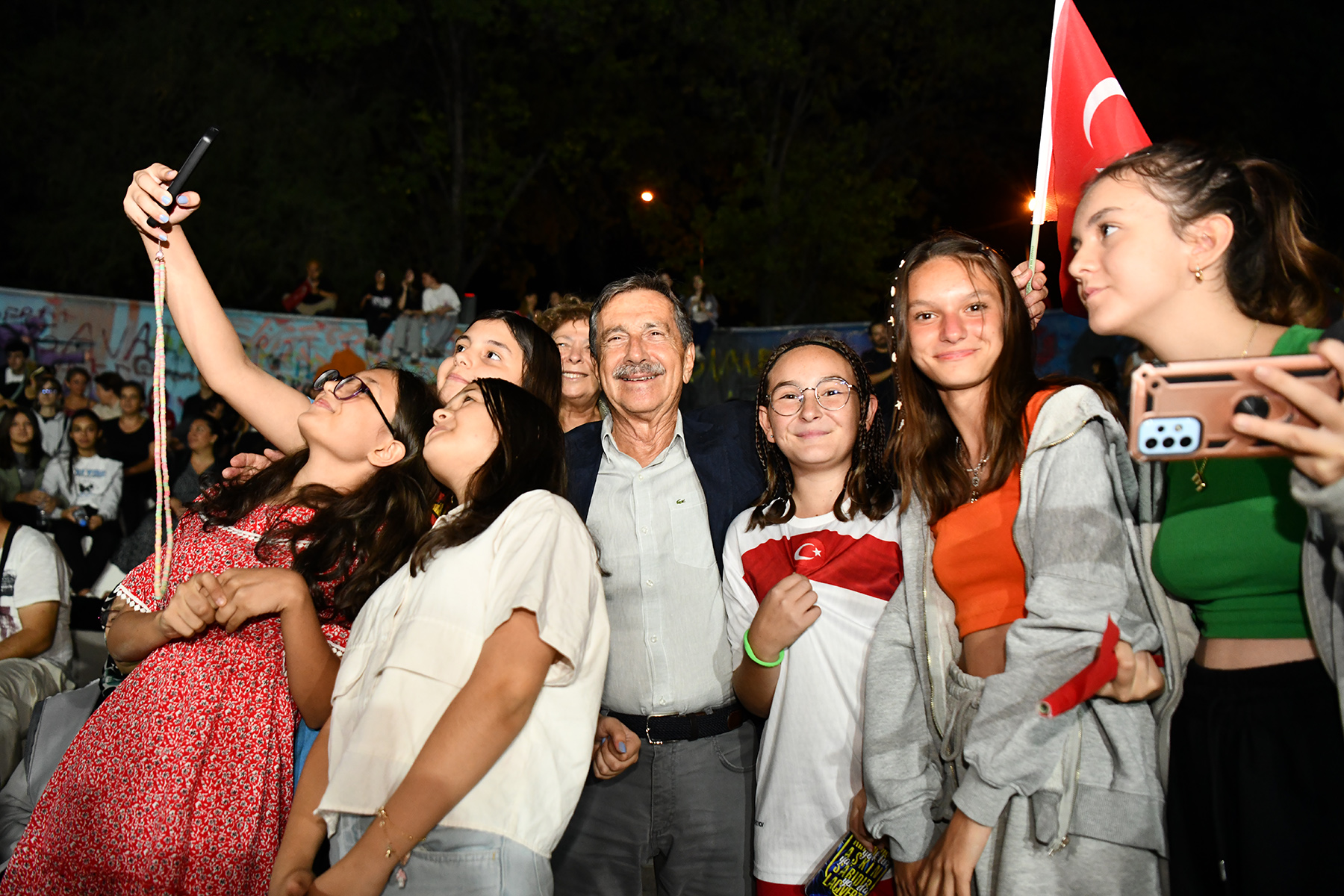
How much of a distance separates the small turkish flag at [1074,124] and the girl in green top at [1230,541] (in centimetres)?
68

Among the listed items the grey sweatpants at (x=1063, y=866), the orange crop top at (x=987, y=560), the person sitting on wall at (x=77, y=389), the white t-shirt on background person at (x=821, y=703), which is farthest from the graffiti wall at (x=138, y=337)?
the grey sweatpants at (x=1063, y=866)

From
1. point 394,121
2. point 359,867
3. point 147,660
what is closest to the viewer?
point 359,867

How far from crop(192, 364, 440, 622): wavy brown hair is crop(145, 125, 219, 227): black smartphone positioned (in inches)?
30.6

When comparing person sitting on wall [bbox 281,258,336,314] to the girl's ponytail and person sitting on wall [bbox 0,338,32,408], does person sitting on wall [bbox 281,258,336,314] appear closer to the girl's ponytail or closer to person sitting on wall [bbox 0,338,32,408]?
person sitting on wall [bbox 0,338,32,408]

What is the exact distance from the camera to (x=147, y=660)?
2654mm

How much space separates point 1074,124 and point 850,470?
132cm

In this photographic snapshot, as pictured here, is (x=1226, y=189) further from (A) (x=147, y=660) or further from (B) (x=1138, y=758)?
(A) (x=147, y=660)

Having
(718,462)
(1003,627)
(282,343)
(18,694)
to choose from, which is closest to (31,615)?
(18,694)

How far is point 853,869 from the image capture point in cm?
259

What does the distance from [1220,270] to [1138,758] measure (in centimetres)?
110

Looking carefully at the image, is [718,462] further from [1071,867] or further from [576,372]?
[1071,867]

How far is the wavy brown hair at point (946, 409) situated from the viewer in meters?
2.46

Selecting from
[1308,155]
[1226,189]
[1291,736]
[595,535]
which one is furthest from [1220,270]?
[1308,155]

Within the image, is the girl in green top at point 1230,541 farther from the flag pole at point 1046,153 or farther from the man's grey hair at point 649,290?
the man's grey hair at point 649,290
